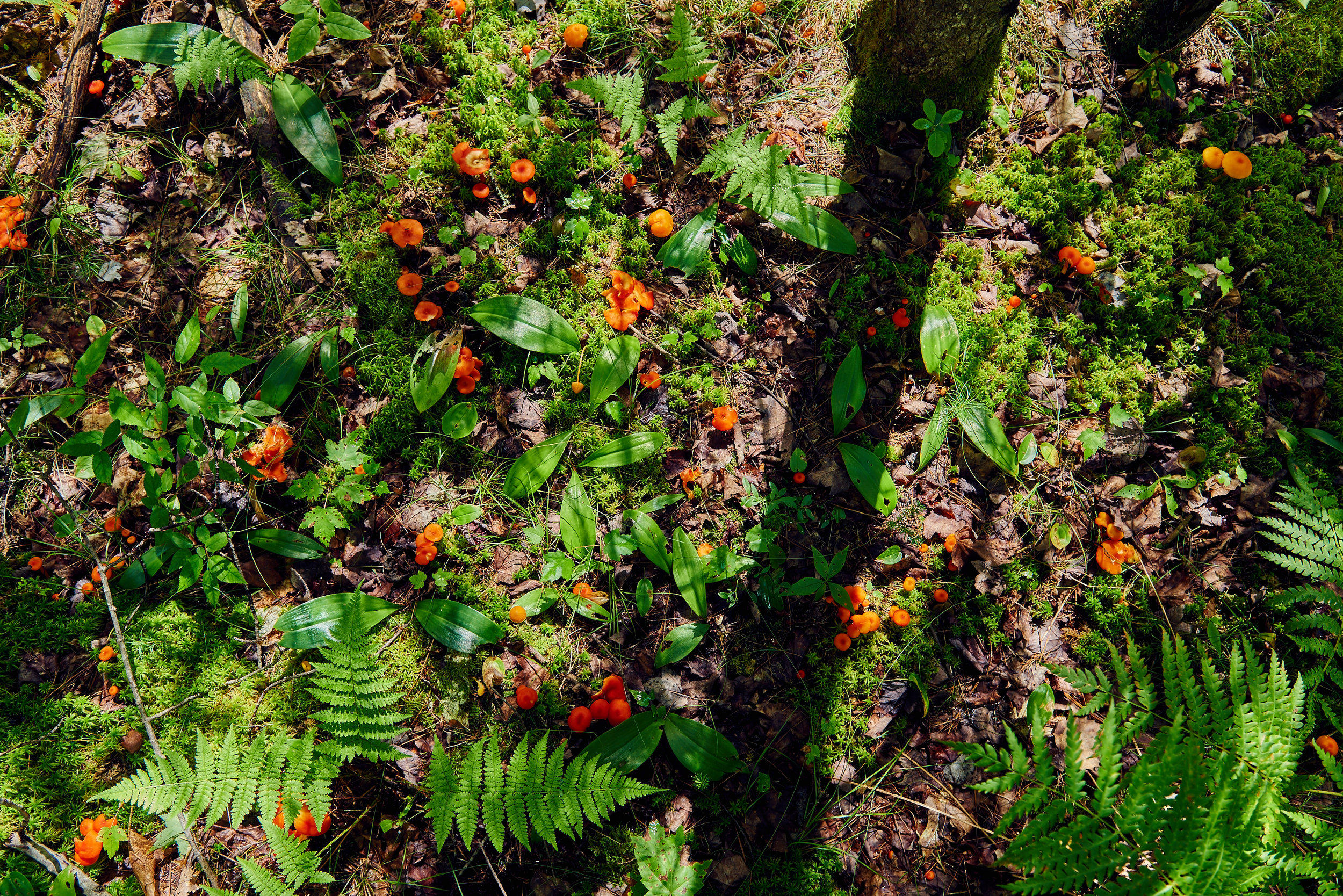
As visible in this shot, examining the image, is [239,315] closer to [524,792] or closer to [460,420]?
[460,420]

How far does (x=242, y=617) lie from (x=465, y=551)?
3.95ft

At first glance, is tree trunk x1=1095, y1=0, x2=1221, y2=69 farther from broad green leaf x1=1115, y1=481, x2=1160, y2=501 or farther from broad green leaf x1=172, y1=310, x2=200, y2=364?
broad green leaf x1=172, y1=310, x2=200, y2=364

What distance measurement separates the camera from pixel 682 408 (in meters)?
3.95

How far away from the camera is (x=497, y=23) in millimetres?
4270

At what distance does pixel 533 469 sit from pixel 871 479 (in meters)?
1.85

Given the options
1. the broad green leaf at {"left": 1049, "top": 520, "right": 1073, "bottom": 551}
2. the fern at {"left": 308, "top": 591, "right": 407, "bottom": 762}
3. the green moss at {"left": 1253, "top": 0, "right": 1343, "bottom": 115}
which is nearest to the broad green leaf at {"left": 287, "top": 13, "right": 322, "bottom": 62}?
the fern at {"left": 308, "top": 591, "right": 407, "bottom": 762}

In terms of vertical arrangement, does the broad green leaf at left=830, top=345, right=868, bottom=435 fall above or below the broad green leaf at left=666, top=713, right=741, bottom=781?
above

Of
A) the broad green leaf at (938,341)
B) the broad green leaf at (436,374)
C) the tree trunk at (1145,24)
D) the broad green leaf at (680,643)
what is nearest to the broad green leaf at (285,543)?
the broad green leaf at (436,374)

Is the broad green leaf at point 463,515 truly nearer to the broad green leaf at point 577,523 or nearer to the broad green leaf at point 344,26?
the broad green leaf at point 577,523

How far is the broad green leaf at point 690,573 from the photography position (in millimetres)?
3562

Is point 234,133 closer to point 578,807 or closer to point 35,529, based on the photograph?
point 35,529

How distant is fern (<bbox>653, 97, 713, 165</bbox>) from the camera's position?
153 inches

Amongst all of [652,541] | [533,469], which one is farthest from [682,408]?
[533,469]

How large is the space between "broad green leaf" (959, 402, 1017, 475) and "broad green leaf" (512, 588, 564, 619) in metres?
2.44
